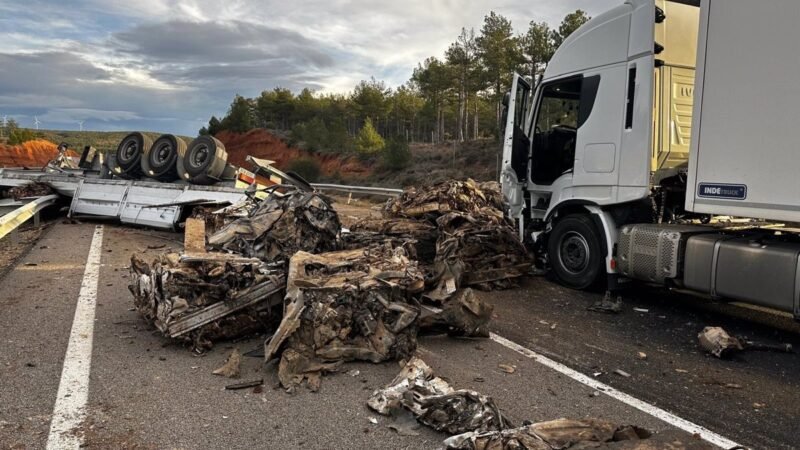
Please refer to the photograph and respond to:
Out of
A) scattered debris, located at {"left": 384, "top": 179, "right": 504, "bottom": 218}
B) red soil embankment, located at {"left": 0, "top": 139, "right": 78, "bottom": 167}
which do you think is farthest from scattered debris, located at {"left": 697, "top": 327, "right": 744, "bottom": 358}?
red soil embankment, located at {"left": 0, "top": 139, "right": 78, "bottom": 167}

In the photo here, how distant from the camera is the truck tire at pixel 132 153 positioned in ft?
41.9

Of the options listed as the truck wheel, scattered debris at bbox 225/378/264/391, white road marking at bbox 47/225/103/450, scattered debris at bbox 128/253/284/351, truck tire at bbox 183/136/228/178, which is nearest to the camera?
white road marking at bbox 47/225/103/450

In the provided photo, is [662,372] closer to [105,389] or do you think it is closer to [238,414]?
[238,414]

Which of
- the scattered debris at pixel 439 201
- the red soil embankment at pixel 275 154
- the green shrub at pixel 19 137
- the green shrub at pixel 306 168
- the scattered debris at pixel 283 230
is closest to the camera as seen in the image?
the scattered debris at pixel 283 230

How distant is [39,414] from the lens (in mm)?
3250

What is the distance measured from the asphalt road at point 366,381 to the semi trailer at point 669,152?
0.77 meters

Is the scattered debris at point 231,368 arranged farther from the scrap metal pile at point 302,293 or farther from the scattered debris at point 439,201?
the scattered debris at point 439,201

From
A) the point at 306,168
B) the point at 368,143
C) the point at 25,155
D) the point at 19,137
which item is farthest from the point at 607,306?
the point at 19,137

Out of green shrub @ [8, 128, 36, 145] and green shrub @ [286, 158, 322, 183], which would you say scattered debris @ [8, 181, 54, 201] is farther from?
green shrub @ [8, 128, 36, 145]

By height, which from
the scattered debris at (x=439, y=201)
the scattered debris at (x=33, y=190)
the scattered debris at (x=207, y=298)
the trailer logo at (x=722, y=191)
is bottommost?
the scattered debris at (x=207, y=298)

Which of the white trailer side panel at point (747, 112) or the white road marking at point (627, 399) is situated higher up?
the white trailer side panel at point (747, 112)

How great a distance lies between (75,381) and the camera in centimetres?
373

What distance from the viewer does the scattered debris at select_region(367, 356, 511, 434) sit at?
10.1 ft

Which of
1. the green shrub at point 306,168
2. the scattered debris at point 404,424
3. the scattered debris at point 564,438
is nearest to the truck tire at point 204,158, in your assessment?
the scattered debris at point 404,424
